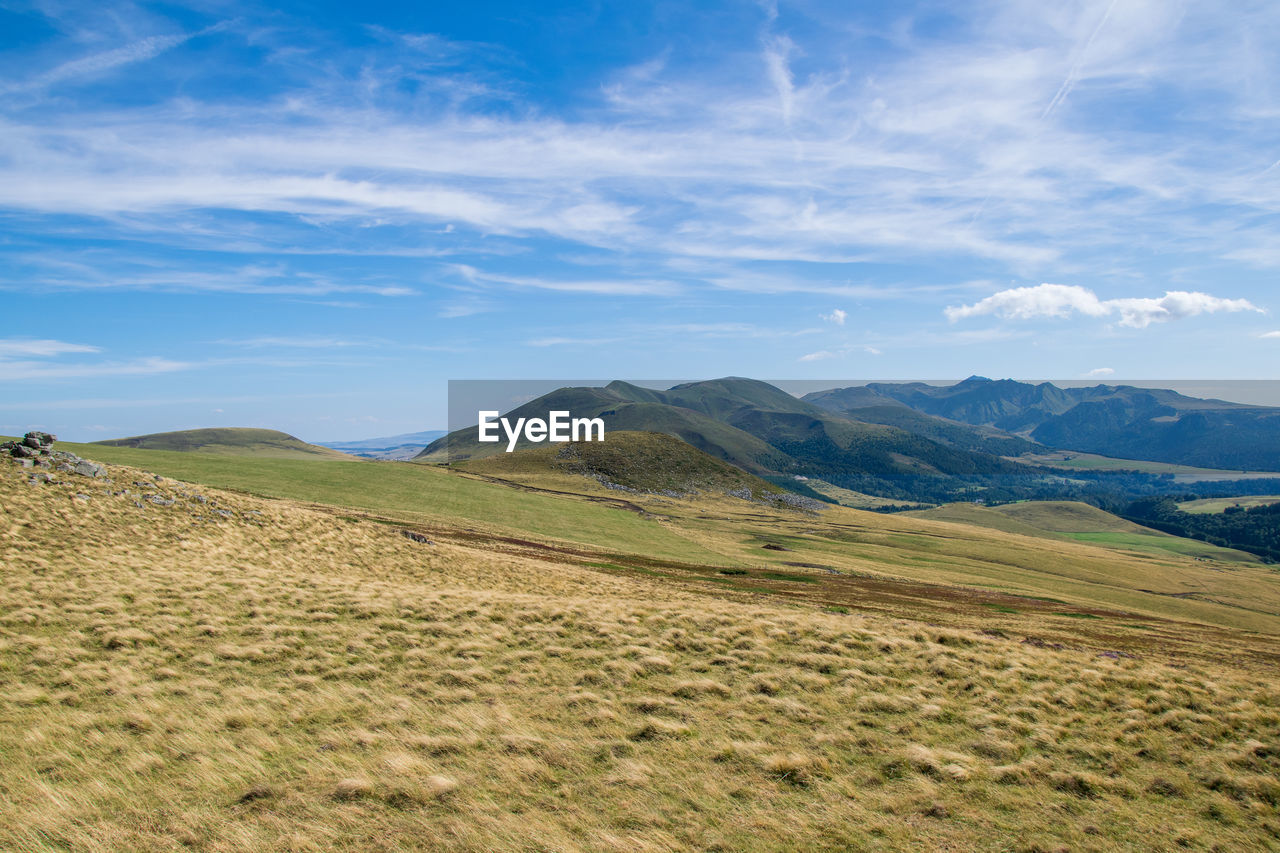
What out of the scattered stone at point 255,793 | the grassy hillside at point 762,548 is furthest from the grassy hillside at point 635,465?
the scattered stone at point 255,793

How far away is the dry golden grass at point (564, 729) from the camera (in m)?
10.7

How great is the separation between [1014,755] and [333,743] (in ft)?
52.0

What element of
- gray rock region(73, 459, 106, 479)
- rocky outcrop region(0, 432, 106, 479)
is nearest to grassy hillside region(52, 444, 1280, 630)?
gray rock region(73, 459, 106, 479)

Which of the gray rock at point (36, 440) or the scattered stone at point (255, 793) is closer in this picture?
the scattered stone at point (255, 793)

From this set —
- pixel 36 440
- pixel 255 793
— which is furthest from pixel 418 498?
pixel 255 793

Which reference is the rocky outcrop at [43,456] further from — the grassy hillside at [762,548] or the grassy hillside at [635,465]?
the grassy hillside at [635,465]

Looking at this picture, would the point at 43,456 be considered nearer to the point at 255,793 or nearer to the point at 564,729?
the point at 255,793

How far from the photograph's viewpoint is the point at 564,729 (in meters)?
14.5

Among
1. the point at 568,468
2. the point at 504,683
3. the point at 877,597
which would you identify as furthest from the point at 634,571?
the point at 568,468

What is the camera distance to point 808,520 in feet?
445

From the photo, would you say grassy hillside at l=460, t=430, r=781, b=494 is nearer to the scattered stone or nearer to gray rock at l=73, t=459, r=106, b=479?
gray rock at l=73, t=459, r=106, b=479

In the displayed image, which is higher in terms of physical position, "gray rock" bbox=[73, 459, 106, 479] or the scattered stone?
"gray rock" bbox=[73, 459, 106, 479]

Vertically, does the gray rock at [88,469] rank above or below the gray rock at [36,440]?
below

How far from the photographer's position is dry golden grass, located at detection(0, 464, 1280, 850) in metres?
10.7
